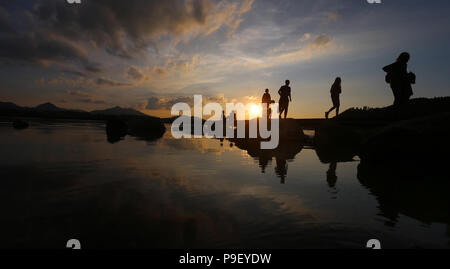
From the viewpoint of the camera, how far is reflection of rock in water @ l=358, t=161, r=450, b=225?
3.07m

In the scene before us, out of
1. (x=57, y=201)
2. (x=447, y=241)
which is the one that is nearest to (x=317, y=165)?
(x=447, y=241)

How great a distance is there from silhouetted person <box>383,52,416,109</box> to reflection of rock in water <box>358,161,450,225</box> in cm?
463

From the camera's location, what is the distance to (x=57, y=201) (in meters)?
3.34

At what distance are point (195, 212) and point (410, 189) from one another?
4.10m

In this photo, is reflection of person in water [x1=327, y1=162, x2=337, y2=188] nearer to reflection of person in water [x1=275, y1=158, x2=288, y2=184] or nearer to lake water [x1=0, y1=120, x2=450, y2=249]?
lake water [x1=0, y1=120, x2=450, y2=249]

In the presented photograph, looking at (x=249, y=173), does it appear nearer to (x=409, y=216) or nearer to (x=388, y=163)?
(x=409, y=216)

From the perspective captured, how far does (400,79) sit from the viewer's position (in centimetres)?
940

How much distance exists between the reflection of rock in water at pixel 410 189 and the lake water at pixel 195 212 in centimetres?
10

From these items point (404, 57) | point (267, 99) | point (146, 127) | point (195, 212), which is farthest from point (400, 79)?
point (146, 127)

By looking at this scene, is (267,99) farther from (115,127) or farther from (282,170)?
(115,127)

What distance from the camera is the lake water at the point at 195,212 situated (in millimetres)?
2365
